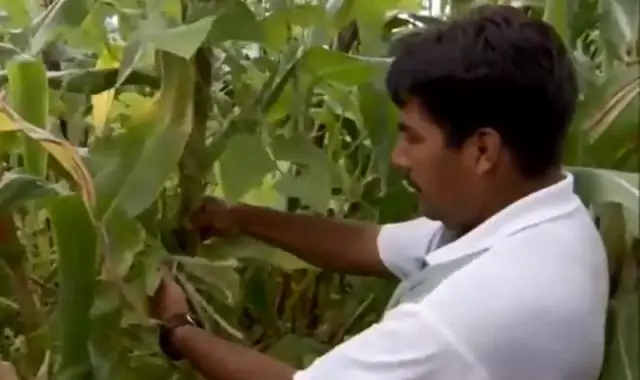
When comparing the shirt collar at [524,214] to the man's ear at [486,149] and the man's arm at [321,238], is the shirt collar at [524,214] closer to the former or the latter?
the man's ear at [486,149]

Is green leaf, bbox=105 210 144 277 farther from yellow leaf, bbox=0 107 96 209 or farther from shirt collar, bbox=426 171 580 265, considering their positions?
shirt collar, bbox=426 171 580 265

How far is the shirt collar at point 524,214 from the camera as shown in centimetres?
69

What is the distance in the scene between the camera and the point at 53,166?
0.73 m

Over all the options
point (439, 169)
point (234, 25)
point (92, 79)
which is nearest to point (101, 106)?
point (92, 79)

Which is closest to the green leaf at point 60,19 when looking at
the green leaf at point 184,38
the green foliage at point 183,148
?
the green foliage at point 183,148

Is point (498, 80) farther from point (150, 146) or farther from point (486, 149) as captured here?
point (150, 146)

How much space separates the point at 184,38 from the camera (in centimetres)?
63

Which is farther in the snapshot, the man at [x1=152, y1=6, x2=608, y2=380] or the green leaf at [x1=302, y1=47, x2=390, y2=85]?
the green leaf at [x1=302, y1=47, x2=390, y2=85]

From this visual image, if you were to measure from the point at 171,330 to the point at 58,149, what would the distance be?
0.48ft

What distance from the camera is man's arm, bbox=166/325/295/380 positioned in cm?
72

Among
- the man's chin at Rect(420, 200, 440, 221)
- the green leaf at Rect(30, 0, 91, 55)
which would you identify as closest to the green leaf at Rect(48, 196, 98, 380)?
the green leaf at Rect(30, 0, 91, 55)

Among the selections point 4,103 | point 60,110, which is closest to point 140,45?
point 4,103

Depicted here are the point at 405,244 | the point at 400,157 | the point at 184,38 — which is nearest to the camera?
the point at 184,38

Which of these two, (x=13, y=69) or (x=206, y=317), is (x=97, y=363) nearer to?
(x=206, y=317)
